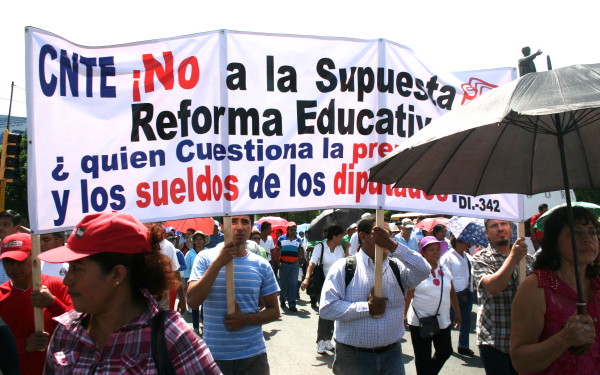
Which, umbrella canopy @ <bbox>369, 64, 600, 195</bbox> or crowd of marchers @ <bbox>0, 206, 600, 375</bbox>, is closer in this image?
crowd of marchers @ <bbox>0, 206, 600, 375</bbox>

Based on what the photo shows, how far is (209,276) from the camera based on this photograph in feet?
12.1

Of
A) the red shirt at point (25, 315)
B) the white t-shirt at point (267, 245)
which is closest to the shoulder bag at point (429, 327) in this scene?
the red shirt at point (25, 315)

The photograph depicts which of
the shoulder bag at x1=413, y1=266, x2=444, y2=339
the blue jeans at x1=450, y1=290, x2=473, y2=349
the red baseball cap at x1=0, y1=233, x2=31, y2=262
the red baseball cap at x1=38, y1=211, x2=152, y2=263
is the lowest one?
the blue jeans at x1=450, y1=290, x2=473, y2=349

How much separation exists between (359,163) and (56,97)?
2155 mm

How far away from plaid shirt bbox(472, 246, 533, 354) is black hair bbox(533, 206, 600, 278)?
1.22m

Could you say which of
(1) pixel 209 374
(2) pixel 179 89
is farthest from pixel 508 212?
(1) pixel 209 374

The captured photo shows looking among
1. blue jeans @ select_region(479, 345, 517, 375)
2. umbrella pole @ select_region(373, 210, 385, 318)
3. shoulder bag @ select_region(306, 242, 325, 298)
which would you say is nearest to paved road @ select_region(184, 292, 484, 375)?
shoulder bag @ select_region(306, 242, 325, 298)

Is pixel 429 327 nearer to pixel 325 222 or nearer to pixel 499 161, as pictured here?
pixel 499 161

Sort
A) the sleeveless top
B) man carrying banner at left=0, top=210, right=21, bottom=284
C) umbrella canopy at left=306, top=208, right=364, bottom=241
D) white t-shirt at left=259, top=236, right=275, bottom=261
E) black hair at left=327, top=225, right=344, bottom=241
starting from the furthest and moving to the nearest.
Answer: white t-shirt at left=259, top=236, right=275, bottom=261 < umbrella canopy at left=306, top=208, right=364, bottom=241 < black hair at left=327, top=225, right=344, bottom=241 < man carrying banner at left=0, top=210, right=21, bottom=284 < the sleeveless top

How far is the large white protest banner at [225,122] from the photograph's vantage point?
342 centimetres

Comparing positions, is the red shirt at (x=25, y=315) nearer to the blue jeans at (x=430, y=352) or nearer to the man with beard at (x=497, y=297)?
the man with beard at (x=497, y=297)

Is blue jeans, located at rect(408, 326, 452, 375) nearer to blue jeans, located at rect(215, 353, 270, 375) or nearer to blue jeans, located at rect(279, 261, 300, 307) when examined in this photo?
blue jeans, located at rect(215, 353, 270, 375)

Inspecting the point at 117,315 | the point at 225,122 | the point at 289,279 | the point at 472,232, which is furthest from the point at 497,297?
the point at 289,279

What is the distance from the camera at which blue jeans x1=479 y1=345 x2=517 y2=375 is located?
4.17m
